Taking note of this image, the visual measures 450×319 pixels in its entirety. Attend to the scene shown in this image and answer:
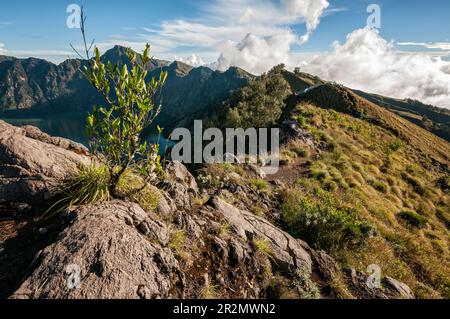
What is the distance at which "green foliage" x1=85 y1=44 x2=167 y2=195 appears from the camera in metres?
5.85

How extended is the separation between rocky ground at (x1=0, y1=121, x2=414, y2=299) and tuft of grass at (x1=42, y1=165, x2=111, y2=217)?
0.28 metres

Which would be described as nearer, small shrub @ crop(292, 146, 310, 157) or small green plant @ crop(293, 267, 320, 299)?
small green plant @ crop(293, 267, 320, 299)

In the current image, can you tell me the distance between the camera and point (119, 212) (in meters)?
6.38

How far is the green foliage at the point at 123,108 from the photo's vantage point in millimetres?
5848

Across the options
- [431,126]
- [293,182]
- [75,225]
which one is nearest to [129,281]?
[75,225]

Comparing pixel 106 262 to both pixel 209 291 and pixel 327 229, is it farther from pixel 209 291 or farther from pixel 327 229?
pixel 327 229

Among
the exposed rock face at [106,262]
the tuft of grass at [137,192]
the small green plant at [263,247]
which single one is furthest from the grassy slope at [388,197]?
the exposed rock face at [106,262]

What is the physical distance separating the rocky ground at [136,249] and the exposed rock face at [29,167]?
0.08 ft

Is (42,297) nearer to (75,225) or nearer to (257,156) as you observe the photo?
(75,225)

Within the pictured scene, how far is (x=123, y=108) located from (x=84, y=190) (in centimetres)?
236

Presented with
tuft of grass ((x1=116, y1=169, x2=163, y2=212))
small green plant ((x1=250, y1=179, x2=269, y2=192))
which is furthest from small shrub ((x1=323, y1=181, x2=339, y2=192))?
tuft of grass ((x1=116, y1=169, x2=163, y2=212))

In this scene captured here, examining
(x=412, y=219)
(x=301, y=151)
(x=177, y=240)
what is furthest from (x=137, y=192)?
(x=301, y=151)

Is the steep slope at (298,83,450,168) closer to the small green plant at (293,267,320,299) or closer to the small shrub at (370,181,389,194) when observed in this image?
the small shrub at (370,181,389,194)
